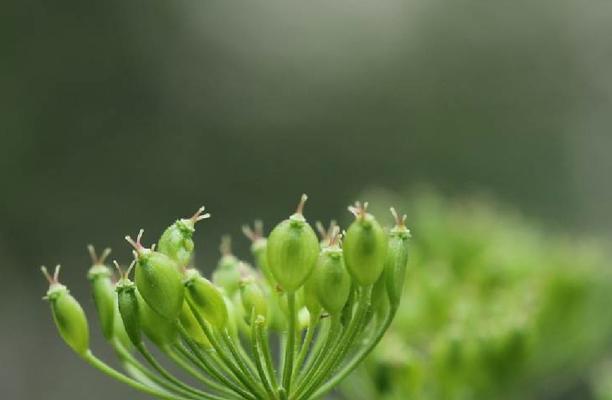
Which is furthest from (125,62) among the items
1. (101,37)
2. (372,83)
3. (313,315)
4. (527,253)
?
(313,315)

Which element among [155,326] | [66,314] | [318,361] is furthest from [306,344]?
[66,314]

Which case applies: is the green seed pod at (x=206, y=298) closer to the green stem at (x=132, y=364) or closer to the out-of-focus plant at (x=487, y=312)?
the green stem at (x=132, y=364)

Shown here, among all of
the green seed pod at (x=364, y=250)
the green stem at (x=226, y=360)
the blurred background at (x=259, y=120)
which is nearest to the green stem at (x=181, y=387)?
the green stem at (x=226, y=360)

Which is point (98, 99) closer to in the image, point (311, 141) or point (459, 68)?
point (311, 141)

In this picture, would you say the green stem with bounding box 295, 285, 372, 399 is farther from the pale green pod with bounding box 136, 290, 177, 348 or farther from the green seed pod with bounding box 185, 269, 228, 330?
the pale green pod with bounding box 136, 290, 177, 348

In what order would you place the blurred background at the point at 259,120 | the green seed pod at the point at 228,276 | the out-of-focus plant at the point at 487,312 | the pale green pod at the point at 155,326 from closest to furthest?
the pale green pod at the point at 155,326 < the green seed pod at the point at 228,276 < the out-of-focus plant at the point at 487,312 < the blurred background at the point at 259,120
